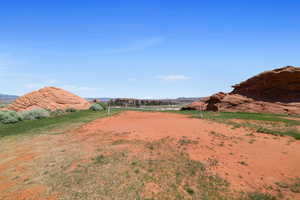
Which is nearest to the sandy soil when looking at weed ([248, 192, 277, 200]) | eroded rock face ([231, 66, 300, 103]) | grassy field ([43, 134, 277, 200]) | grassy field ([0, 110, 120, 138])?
weed ([248, 192, 277, 200])

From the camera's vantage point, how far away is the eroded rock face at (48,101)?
23156mm

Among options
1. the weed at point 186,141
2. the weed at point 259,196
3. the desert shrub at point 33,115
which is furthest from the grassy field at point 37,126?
the weed at point 259,196

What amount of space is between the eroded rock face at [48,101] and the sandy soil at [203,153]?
14.6 m

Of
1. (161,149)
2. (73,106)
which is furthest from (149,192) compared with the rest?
(73,106)

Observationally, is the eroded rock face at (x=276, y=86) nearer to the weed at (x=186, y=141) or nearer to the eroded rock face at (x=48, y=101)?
the weed at (x=186, y=141)

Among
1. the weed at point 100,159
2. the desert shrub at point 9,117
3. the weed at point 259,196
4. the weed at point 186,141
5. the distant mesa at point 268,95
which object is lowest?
the weed at point 259,196

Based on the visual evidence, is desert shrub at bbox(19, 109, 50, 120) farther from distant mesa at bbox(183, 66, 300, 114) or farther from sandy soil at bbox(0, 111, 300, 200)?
distant mesa at bbox(183, 66, 300, 114)

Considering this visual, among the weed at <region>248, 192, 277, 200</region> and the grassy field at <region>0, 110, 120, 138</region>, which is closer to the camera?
the weed at <region>248, 192, 277, 200</region>

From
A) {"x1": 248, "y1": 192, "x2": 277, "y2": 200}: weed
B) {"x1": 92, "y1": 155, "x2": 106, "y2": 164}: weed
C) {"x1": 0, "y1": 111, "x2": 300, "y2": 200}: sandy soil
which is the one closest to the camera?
{"x1": 248, "y1": 192, "x2": 277, "y2": 200}: weed

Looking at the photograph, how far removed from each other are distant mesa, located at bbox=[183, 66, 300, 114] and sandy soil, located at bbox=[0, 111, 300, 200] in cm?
1338

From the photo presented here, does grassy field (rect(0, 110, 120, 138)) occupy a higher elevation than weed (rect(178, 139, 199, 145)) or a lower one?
higher

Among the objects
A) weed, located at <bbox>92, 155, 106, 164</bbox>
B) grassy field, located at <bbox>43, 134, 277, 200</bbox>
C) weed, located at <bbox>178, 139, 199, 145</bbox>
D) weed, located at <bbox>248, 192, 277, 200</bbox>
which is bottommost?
weed, located at <bbox>248, 192, 277, 200</bbox>

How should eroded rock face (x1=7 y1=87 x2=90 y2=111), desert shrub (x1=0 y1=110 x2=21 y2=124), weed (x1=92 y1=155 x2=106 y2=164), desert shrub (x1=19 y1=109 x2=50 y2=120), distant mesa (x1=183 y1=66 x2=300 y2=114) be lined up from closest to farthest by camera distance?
weed (x1=92 y1=155 x2=106 y2=164)
desert shrub (x1=0 y1=110 x2=21 y2=124)
desert shrub (x1=19 y1=109 x2=50 y2=120)
distant mesa (x1=183 y1=66 x2=300 y2=114)
eroded rock face (x1=7 y1=87 x2=90 y2=111)

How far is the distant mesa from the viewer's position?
2103 cm
